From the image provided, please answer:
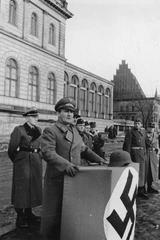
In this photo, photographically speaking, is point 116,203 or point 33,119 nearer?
point 116,203

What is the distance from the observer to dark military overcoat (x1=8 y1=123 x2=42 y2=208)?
449 cm

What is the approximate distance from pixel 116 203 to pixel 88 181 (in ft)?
1.03

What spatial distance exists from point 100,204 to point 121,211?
0.62 ft

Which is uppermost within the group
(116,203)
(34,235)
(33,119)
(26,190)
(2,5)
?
(2,5)

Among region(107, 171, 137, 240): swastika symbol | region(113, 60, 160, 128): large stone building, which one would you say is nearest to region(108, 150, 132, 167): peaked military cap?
region(107, 171, 137, 240): swastika symbol

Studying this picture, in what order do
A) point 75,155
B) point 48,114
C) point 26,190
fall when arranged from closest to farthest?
1. point 75,155
2. point 26,190
3. point 48,114

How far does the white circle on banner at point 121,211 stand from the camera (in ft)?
8.51

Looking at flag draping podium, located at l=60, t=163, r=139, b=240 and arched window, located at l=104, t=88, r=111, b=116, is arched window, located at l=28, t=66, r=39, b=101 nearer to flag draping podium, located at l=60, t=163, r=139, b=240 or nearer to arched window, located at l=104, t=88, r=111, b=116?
arched window, located at l=104, t=88, r=111, b=116

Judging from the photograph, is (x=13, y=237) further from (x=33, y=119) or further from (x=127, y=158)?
(x=127, y=158)

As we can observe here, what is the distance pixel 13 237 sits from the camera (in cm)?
405

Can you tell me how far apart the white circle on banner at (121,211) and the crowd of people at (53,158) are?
221 millimetres

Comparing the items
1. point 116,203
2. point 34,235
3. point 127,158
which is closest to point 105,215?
point 116,203

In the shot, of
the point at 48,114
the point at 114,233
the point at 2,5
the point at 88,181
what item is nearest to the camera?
the point at 114,233

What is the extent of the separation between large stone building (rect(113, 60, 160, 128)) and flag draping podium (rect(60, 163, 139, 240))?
231 feet
